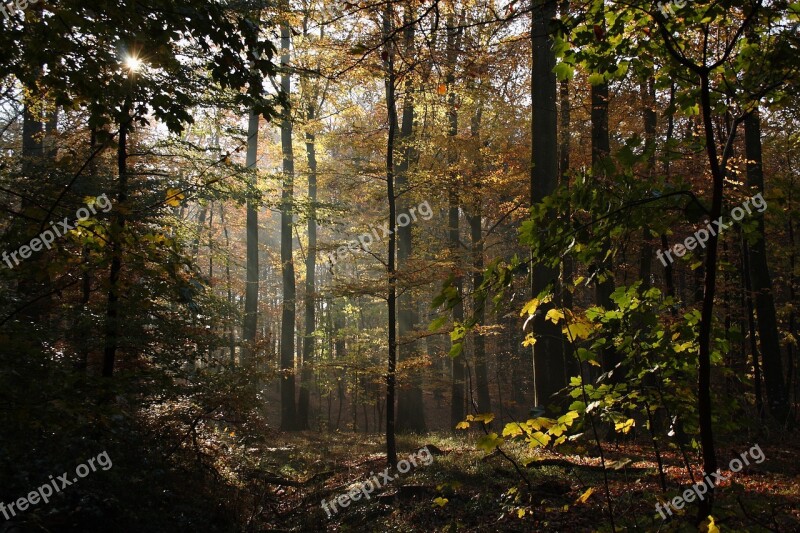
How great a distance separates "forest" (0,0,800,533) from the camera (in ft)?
8.29

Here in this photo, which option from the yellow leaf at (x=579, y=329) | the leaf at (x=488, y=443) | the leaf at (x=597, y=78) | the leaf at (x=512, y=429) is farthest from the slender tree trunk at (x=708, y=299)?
the leaf at (x=597, y=78)

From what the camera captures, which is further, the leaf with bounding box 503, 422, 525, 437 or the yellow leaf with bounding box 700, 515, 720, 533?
the leaf with bounding box 503, 422, 525, 437

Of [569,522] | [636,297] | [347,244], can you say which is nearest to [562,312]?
[636,297]

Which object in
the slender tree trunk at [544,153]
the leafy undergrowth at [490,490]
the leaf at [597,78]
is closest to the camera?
the leaf at [597,78]

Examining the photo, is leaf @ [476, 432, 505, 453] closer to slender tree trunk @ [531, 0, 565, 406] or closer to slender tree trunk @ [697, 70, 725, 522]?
slender tree trunk @ [697, 70, 725, 522]

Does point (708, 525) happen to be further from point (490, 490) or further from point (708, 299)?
Answer: point (490, 490)

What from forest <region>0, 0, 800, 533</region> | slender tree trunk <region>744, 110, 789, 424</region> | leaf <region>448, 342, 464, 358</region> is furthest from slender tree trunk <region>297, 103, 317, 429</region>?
leaf <region>448, 342, 464, 358</region>

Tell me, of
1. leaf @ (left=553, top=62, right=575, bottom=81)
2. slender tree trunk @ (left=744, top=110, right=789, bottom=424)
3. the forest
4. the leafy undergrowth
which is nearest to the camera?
the forest

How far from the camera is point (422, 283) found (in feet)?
34.9

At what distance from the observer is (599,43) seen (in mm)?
2742

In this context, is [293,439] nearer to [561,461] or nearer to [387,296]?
[387,296]

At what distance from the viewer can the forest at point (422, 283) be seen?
2525 millimetres

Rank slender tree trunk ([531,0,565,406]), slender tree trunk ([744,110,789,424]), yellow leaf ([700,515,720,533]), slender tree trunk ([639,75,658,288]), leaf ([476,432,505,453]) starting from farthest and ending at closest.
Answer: slender tree trunk ([639,75,658,288]), slender tree trunk ([744,110,789,424]), slender tree trunk ([531,0,565,406]), leaf ([476,432,505,453]), yellow leaf ([700,515,720,533])

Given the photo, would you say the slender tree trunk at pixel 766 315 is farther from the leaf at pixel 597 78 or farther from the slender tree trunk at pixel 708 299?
the slender tree trunk at pixel 708 299
